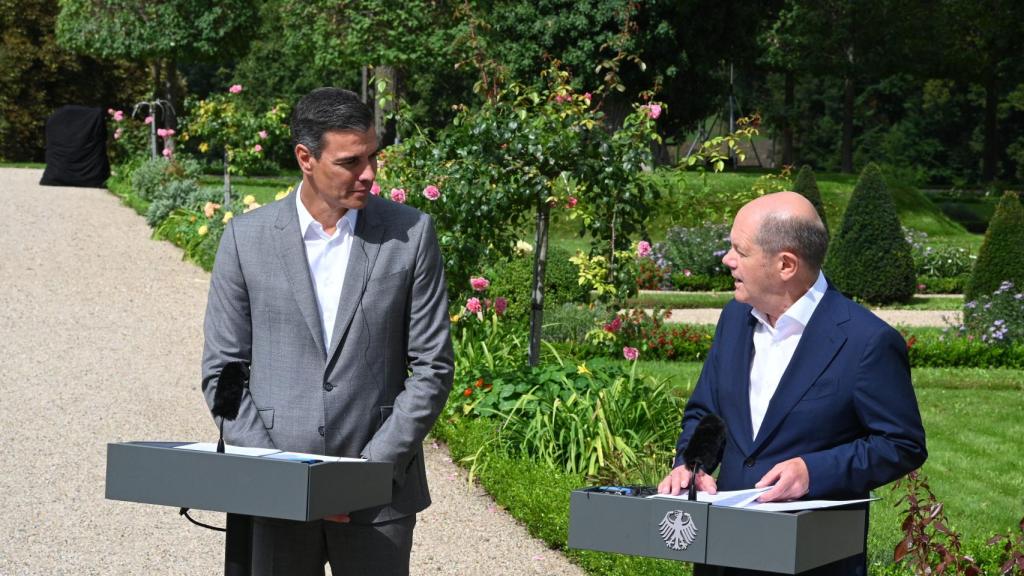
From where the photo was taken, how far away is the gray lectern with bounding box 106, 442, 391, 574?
2.29 meters

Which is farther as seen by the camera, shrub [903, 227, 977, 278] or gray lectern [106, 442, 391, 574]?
shrub [903, 227, 977, 278]

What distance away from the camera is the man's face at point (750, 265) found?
2.49m

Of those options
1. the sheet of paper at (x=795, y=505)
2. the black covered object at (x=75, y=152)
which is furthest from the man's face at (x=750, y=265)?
the black covered object at (x=75, y=152)

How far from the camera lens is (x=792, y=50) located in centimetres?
3256

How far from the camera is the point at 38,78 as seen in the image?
3141cm

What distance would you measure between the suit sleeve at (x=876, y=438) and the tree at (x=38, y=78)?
1228 inches

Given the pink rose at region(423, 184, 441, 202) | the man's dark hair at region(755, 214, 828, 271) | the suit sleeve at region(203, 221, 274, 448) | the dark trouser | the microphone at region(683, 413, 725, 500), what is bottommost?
the dark trouser

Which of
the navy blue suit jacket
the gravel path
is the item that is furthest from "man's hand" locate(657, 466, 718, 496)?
the gravel path

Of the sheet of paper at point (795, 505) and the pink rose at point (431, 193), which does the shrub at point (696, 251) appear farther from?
the sheet of paper at point (795, 505)

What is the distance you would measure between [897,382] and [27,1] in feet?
106

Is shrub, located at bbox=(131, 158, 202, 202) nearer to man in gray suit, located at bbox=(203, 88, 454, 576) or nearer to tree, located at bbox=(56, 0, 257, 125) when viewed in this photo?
tree, located at bbox=(56, 0, 257, 125)

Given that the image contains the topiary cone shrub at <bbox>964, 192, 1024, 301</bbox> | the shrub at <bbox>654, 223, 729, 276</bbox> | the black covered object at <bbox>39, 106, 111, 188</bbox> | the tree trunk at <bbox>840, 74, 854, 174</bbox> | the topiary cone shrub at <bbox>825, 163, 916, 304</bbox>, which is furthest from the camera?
Result: the tree trunk at <bbox>840, 74, 854, 174</bbox>

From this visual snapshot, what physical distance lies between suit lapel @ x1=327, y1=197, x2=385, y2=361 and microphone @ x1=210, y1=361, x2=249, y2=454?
0.66 ft

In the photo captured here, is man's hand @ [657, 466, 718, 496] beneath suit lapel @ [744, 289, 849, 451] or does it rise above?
beneath
